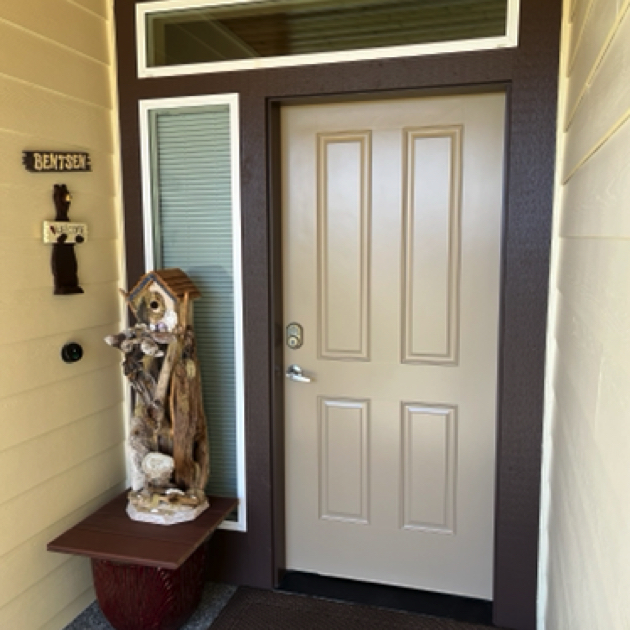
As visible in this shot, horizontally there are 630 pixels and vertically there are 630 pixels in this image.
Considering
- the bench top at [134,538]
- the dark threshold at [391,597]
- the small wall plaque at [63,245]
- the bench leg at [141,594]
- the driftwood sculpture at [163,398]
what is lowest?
the dark threshold at [391,597]

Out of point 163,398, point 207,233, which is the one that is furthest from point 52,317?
point 207,233

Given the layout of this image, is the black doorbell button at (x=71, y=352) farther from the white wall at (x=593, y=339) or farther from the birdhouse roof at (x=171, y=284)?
the white wall at (x=593, y=339)

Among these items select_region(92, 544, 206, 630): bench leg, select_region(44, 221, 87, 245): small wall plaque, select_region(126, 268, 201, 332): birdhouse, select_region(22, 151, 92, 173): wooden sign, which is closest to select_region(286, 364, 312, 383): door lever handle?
select_region(126, 268, 201, 332): birdhouse

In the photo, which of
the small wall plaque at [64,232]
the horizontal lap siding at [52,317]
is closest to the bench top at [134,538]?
the horizontal lap siding at [52,317]

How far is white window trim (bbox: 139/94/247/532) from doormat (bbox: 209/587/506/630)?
0.96 feet

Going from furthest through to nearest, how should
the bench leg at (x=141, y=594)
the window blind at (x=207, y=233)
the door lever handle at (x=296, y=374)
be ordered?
the door lever handle at (x=296, y=374) < the window blind at (x=207, y=233) < the bench leg at (x=141, y=594)

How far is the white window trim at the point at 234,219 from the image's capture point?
2.27 meters

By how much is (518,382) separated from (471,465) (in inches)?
16.9

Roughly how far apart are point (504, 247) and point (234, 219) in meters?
1.00

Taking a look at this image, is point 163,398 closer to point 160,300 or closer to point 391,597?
point 160,300

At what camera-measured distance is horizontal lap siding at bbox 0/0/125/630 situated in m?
1.92

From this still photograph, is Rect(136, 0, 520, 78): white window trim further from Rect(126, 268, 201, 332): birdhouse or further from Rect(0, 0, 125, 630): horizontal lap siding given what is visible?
Rect(126, 268, 201, 332): birdhouse

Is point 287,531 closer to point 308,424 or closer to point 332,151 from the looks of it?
point 308,424

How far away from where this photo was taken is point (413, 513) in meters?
2.41
